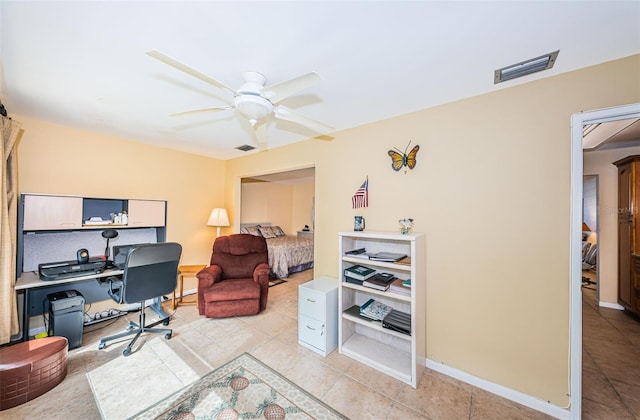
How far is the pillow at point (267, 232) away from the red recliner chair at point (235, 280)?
248 centimetres

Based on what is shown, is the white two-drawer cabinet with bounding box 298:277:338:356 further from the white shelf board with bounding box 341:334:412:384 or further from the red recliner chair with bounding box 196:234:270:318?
the red recliner chair with bounding box 196:234:270:318

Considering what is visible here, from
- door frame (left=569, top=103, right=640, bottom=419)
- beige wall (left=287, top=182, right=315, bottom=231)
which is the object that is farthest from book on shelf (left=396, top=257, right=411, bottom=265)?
beige wall (left=287, top=182, right=315, bottom=231)

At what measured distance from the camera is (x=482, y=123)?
6.20ft

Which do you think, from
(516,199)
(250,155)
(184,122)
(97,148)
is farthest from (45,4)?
(516,199)

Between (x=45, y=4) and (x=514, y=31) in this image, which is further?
(x=514, y=31)

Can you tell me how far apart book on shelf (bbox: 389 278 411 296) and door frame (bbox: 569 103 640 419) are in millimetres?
1063

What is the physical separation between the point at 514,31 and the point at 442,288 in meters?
1.90

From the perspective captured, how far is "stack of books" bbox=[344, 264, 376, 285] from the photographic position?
224 centimetres

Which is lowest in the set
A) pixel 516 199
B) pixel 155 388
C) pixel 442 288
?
pixel 155 388

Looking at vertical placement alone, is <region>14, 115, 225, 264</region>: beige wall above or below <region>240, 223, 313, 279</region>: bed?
above

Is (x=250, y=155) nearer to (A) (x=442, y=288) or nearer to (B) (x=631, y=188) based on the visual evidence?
(A) (x=442, y=288)

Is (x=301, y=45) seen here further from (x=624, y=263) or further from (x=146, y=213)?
(x=624, y=263)

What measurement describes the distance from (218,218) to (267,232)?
228cm

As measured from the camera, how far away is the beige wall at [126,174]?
258 centimetres
